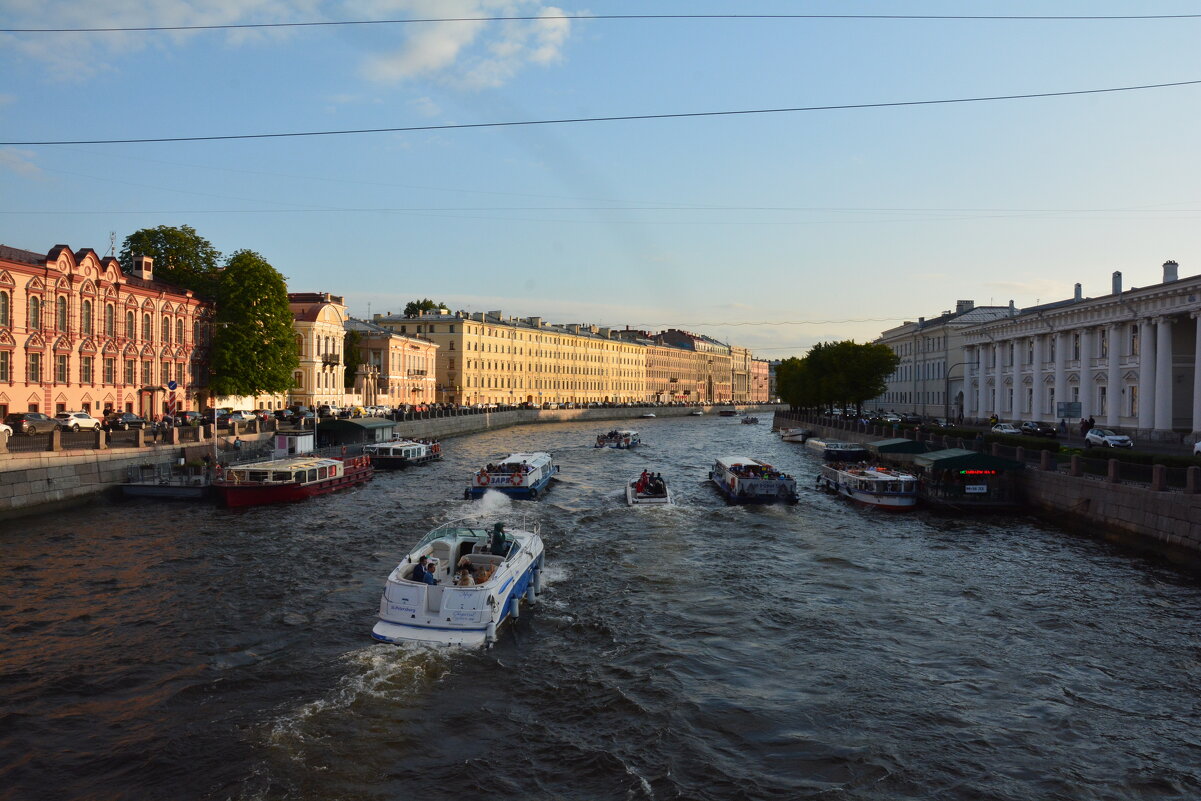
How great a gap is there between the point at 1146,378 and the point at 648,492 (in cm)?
3273

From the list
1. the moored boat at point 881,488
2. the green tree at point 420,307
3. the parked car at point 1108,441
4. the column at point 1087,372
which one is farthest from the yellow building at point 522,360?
the parked car at point 1108,441

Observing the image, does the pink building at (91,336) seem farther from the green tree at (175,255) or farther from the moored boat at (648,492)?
the moored boat at (648,492)

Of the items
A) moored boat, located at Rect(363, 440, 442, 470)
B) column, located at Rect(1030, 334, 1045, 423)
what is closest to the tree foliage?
column, located at Rect(1030, 334, 1045, 423)

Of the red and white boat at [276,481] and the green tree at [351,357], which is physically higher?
the green tree at [351,357]

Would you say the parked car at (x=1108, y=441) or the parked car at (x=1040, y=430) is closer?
the parked car at (x=1108, y=441)

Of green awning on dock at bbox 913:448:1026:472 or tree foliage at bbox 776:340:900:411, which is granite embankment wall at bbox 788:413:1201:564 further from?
tree foliage at bbox 776:340:900:411

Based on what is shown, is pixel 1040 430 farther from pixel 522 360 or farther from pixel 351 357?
pixel 522 360

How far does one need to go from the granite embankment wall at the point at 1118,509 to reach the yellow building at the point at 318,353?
215 ft

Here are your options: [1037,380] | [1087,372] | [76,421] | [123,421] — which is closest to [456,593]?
[76,421]

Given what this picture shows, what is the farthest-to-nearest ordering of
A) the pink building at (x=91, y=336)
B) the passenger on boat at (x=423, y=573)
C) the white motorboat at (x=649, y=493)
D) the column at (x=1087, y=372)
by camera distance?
the column at (x=1087, y=372), the pink building at (x=91, y=336), the white motorboat at (x=649, y=493), the passenger on boat at (x=423, y=573)

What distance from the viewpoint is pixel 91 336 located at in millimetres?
51750

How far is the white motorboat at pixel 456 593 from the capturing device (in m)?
16.7

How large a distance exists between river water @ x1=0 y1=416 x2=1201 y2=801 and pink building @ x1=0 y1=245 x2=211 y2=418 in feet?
71.3

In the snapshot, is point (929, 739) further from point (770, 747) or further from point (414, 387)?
point (414, 387)
